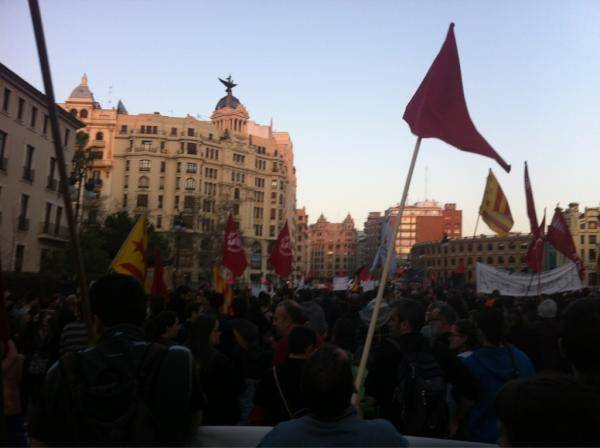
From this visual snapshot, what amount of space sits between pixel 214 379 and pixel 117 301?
198 centimetres

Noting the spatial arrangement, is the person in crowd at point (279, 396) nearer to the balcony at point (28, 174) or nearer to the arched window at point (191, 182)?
the balcony at point (28, 174)

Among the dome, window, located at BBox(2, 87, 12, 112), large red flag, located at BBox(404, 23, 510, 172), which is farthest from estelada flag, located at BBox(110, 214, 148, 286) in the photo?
the dome

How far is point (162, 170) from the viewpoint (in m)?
80.2

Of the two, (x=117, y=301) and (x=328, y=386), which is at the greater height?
(x=117, y=301)

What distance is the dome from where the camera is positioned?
3979 inches

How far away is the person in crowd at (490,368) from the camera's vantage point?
3.76m

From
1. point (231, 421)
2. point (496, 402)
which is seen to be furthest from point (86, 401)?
point (231, 421)

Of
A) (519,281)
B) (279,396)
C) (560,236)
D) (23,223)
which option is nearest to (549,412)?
(279,396)

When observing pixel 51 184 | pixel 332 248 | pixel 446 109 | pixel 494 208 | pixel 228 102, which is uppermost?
pixel 228 102

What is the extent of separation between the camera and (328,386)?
89.9 inches

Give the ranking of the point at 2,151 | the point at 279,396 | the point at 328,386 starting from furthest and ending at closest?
1. the point at 2,151
2. the point at 279,396
3. the point at 328,386

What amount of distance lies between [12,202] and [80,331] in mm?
31815

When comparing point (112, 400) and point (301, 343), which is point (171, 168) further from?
point (112, 400)

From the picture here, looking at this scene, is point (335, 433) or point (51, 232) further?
point (51, 232)
